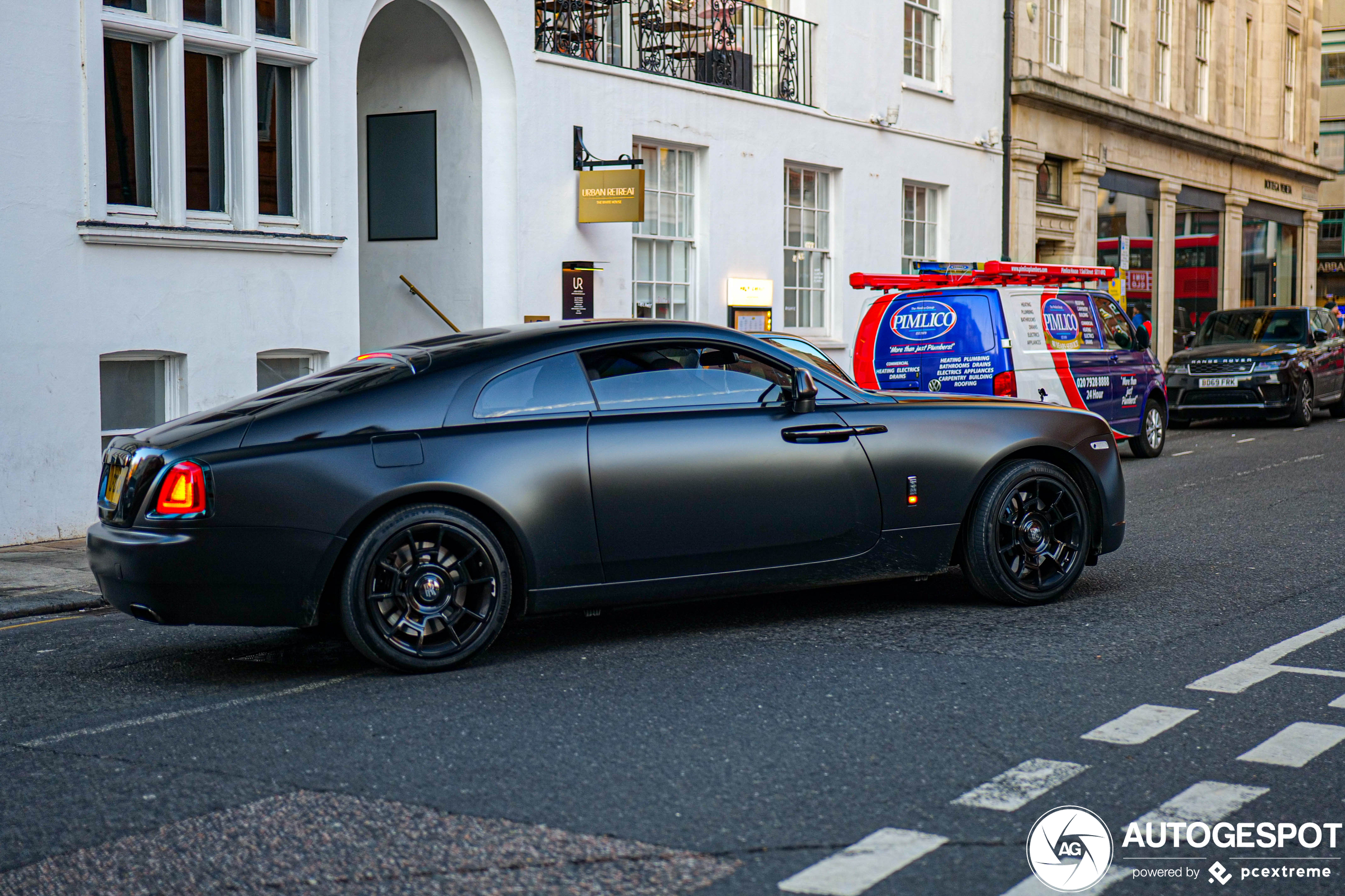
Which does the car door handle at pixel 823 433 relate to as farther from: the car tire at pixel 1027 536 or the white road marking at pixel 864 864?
the white road marking at pixel 864 864

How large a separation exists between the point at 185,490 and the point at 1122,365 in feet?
39.0

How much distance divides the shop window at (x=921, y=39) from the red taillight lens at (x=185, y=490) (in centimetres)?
1720

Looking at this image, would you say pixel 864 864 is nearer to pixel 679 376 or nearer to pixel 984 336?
pixel 679 376

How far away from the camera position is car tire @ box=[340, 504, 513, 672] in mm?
5816

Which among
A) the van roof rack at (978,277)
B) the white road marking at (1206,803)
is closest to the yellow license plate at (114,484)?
the white road marking at (1206,803)

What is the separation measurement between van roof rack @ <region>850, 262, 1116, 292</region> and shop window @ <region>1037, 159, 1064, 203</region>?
10.2 m

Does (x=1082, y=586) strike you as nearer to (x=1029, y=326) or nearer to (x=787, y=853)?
(x=787, y=853)

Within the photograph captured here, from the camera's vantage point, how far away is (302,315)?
1285 cm

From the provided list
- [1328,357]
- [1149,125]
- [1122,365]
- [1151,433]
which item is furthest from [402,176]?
[1149,125]

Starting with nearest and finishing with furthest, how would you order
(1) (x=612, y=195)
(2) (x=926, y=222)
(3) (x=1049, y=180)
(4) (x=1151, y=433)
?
(1) (x=612, y=195), (4) (x=1151, y=433), (2) (x=926, y=222), (3) (x=1049, y=180)

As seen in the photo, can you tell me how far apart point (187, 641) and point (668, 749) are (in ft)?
10.5

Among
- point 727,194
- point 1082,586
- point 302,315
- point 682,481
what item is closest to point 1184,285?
point 727,194

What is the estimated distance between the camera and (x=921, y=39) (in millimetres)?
21766

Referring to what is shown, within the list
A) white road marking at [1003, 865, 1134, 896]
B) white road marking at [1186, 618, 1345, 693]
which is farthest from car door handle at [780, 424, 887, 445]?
white road marking at [1003, 865, 1134, 896]
